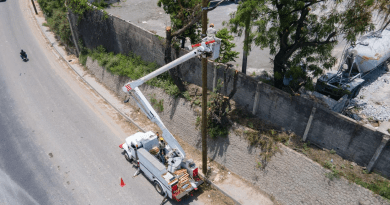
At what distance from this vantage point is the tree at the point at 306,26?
11.9 meters

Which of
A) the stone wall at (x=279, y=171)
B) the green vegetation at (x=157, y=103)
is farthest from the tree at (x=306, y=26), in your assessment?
the green vegetation at (x=157, y=103)

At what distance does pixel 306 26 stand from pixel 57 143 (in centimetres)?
1627

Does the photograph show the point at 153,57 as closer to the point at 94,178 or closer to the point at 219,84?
the point at 219,84

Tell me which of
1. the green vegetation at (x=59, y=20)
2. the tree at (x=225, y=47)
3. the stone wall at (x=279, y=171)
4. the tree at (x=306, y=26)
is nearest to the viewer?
the stone wall at (x=279, y=171)

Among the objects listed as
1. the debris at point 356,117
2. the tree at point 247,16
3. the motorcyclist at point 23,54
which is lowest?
the motorcyclist at point 23,54

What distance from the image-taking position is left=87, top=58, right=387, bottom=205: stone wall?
1152 cm

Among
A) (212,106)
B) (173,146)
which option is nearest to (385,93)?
(212,106)

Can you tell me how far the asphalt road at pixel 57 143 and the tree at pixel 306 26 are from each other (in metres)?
9.31

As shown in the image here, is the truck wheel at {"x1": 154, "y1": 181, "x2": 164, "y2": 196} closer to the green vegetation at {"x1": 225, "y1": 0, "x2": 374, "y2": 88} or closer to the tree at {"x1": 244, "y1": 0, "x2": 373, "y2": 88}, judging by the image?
the green vegetation at {"x1": 225, "y1": 0, "x2": 374, "y2": 88}

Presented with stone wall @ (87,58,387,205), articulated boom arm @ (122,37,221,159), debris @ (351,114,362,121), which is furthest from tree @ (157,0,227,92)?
debris @ (351,114,362,121)

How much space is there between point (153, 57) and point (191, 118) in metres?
6.18

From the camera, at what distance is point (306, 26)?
13625mm

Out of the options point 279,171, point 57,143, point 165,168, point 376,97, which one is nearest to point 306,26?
point 376,97

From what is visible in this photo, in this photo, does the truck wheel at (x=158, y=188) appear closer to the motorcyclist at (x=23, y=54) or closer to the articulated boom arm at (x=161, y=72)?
the articulated boom arm at (x=161, y=72)
